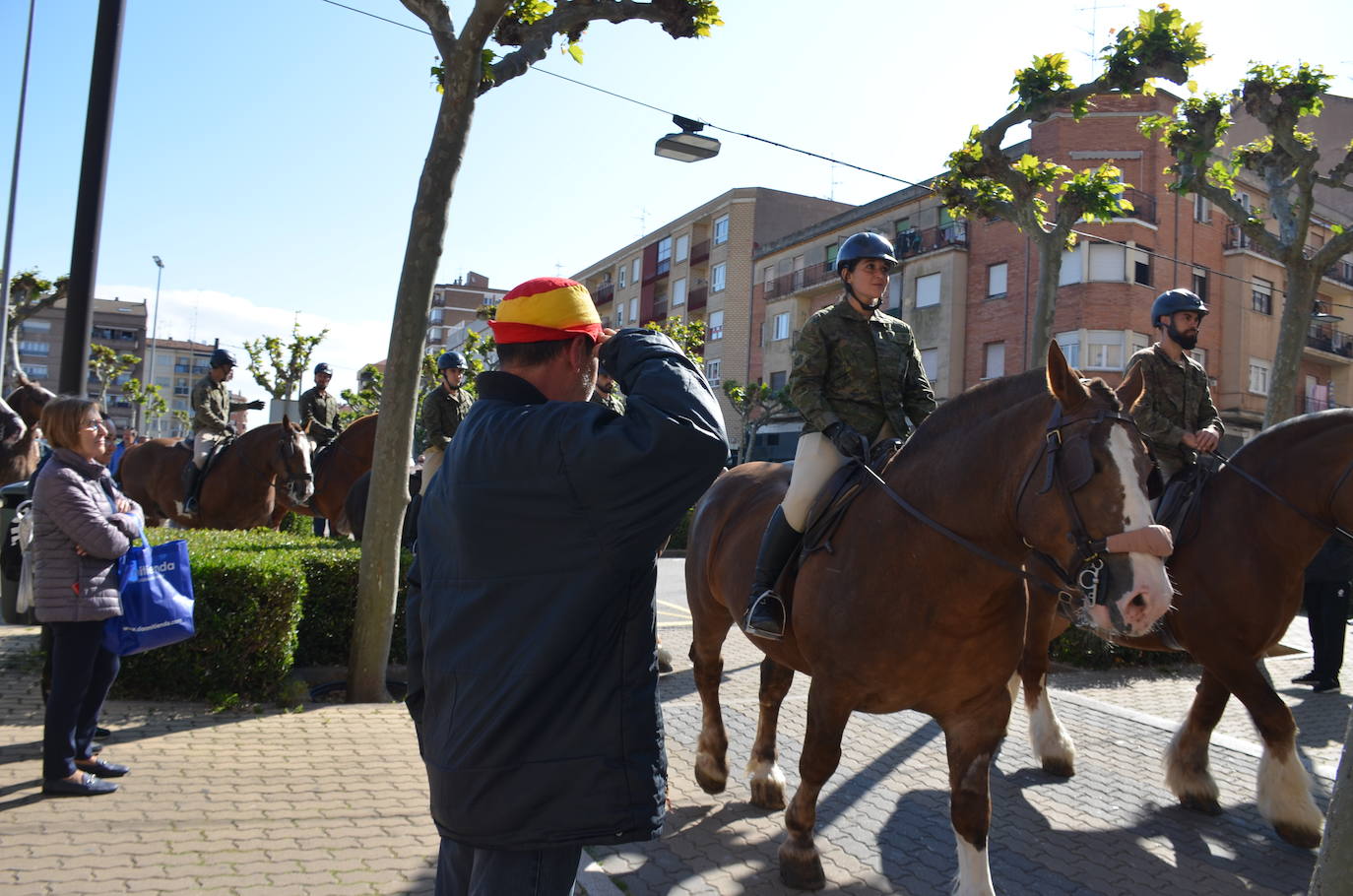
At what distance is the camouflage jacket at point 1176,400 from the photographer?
649 centimetres

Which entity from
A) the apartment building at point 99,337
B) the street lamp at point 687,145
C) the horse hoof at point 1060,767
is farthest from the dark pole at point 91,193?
the apartment building at point 99,337

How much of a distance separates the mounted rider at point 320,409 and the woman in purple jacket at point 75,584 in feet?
34.2

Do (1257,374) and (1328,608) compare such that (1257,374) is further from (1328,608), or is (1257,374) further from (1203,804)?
(1203,804)

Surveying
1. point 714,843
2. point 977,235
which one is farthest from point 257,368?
point 714,843

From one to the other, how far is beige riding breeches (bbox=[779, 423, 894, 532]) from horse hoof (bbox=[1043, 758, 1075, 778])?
2932 mm

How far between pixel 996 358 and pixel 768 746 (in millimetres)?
34705

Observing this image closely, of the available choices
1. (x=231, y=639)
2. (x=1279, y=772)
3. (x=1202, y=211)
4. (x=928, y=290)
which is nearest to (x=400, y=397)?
(x=231, y=639)

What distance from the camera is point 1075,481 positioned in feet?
11.6

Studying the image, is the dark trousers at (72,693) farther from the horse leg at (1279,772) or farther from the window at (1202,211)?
the window at (1202,211)

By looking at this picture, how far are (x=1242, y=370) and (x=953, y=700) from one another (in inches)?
1565

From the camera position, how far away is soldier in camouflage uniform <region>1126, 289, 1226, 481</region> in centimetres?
636

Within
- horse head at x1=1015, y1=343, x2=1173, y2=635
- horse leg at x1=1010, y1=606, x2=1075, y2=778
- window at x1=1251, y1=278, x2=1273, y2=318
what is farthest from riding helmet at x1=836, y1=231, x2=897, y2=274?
window at x1=1251, y1=278, x2=1273, y2=318

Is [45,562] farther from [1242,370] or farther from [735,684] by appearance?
[1242,370]

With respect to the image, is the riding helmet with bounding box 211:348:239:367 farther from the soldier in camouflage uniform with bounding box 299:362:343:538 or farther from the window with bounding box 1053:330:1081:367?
the window with bounding box 1053:330:1081:367
